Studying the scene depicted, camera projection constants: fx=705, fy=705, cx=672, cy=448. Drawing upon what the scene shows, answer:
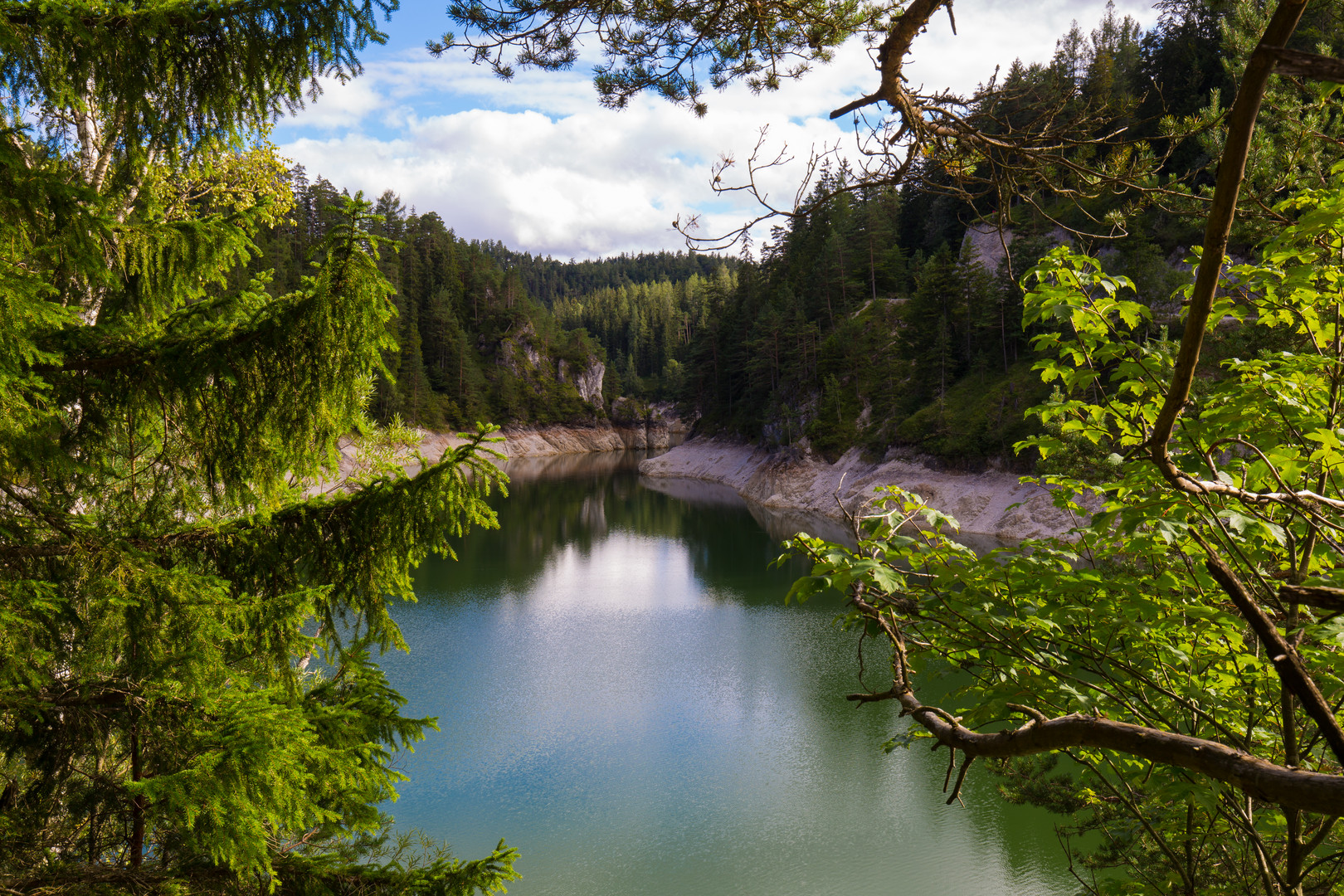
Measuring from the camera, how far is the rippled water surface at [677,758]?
407 inches

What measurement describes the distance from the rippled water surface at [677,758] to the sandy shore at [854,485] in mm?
5701

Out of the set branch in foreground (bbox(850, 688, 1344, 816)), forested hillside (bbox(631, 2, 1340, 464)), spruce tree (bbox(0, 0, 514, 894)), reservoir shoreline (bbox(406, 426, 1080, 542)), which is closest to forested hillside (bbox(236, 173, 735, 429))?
reservoir shoreline (bbox(406, 426, 1080, 542))

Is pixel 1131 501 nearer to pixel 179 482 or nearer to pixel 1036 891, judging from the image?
pixel 179 482

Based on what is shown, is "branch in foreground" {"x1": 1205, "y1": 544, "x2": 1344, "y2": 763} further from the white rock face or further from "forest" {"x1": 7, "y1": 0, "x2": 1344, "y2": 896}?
the white rock face

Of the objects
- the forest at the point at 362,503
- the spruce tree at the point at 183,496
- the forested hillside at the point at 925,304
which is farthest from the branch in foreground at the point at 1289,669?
the forested hillside at the point at 925,304

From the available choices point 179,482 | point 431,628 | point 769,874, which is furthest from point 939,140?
point 431,628

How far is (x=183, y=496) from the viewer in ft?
14.0

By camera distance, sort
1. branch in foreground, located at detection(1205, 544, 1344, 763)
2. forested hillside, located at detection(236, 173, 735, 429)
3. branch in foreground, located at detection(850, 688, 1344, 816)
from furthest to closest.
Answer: forested hillside, located at detection(236, 173, 735, 429) → branch in foreground, located at detection(1205, 544, 1344, 763) → branch in foreground, located at detection(850, 688, 1344, 816)

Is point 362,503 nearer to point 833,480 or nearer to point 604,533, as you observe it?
point 604,533

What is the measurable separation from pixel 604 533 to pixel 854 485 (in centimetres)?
1261

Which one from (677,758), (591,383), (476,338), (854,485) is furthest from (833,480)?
(476,338)

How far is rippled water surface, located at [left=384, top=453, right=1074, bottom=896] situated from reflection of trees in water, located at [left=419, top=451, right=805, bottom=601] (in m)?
0.66

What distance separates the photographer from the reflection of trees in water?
25.3 metres

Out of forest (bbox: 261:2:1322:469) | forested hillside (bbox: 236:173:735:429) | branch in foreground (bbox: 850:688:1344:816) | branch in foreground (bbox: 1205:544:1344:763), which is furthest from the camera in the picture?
forested hillside (bbox: 236:173:735:429)
